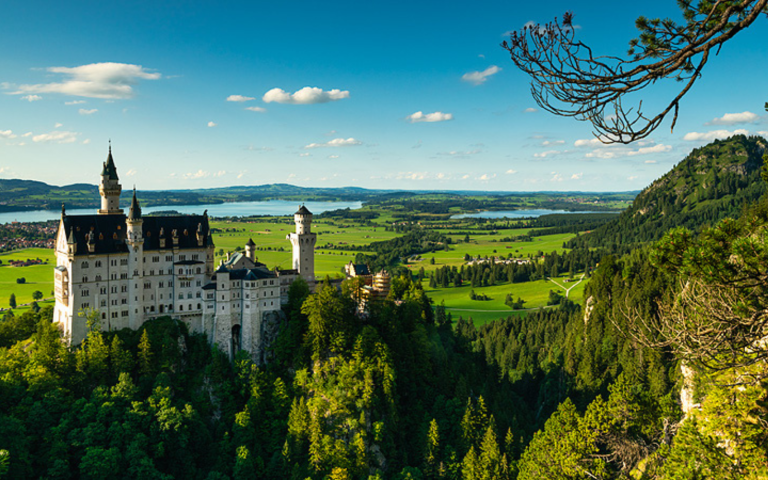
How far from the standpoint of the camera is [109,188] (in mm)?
70188

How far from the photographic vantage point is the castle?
6200 centimetres

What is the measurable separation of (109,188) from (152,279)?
47.3 feet

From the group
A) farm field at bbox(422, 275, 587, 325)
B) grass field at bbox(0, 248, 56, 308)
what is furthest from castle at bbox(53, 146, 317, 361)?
farm field at bbox(422, 275, 587, 325)

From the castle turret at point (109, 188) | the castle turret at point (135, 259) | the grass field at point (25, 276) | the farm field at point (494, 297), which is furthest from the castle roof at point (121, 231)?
the farm field at point (494, 297)

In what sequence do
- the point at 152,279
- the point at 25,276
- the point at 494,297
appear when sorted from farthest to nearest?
the point at 494,297 → the point at 25,276 → the point at 152,279

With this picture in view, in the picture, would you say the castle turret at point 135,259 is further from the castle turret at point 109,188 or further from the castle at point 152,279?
the castle turret at point 109,188

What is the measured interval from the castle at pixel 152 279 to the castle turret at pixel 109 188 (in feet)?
0.39

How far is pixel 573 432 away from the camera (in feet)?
165

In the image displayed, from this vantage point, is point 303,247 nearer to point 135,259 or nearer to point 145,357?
point 135,259

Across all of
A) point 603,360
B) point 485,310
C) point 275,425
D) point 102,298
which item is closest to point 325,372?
point 275,425

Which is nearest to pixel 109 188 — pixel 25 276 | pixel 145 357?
pixel 145 357

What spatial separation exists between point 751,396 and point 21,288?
15347 cm

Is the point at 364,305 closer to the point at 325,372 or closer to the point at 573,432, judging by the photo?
the point at 325,372

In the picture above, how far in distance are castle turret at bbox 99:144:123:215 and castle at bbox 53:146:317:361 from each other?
119 millimetres
